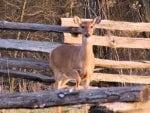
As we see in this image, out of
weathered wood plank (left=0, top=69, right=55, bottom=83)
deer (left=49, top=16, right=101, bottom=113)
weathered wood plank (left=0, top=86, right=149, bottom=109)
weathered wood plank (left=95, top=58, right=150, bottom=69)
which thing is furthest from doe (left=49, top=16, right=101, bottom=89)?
weathered wood plank (left=0, top=86, right=149, bottom=109)

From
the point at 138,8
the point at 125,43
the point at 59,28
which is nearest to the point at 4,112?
the point at 59,28

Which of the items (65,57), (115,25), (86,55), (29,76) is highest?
(115,25)

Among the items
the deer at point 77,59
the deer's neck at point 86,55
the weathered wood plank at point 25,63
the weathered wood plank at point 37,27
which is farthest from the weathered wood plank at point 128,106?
the weathered wood plank at point 25,63

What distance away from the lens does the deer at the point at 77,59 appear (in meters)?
8.15

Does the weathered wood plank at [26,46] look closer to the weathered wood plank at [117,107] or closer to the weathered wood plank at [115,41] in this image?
the weathered wood plank at [115,41]

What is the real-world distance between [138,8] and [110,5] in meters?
1.28

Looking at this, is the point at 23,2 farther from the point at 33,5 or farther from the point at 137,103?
the point at 137,103

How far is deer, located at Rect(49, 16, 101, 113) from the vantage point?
815 cm

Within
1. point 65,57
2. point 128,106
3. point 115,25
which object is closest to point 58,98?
point 128,106

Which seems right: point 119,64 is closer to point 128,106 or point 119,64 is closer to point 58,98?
point 128,106

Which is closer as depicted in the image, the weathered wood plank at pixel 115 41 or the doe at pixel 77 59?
the doe at pixel 77 59

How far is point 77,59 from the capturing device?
841cm

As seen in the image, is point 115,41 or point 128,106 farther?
point 115,41

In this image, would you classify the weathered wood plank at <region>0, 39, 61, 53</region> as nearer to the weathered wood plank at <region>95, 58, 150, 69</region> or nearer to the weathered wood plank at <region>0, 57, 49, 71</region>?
the weathered wood plank at <region>0, 57, 49, 71</region>
